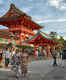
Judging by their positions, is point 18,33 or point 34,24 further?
point 34,24

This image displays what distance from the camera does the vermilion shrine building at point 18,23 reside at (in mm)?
26420

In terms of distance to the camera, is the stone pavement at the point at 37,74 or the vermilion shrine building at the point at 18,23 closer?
the stone pavement at the point at 37,74

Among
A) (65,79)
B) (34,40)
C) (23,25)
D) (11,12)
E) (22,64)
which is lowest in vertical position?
(65,79)

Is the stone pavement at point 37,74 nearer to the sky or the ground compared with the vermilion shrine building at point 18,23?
nearer to the ground

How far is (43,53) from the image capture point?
86.1 feet

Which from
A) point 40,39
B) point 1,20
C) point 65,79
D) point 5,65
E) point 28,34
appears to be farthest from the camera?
point 28,34

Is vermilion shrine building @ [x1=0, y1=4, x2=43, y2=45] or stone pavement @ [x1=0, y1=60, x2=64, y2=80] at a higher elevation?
vermilion shrine building @ [x1=0, y1=4, x2=43, y2=45]

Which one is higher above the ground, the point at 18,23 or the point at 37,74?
the point at 18,23

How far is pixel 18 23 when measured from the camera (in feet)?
90.2

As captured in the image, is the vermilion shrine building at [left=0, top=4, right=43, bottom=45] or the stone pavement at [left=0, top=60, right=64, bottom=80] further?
the vermilion shrine building at [left=0, top=4, right=43, bottom=45]

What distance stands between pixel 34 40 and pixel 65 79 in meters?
16.5

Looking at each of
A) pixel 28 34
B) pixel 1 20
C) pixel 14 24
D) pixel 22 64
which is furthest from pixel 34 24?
pixel 22 64

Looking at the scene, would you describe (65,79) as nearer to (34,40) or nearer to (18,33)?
(34,40)

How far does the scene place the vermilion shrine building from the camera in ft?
86.7
